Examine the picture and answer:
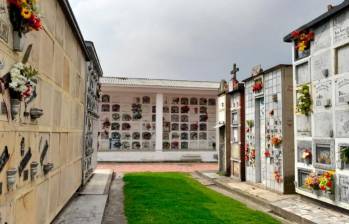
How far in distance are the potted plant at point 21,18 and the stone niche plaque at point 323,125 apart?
454 cm

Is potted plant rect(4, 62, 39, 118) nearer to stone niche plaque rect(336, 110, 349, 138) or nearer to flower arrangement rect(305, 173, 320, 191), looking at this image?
stone niche plaque rect(336, 110, 349, 138)

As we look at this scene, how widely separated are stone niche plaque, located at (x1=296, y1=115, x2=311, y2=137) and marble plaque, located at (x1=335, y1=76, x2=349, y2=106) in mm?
856

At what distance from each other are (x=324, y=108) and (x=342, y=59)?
0.85 meters

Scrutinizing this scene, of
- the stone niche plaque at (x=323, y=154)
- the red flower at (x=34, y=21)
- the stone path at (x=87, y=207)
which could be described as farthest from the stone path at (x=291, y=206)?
the red flower at (x=34, y=21)

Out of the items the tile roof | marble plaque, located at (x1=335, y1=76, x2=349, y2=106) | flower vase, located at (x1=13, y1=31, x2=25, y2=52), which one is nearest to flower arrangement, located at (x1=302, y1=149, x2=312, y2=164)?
marble plaque, located at (x1=335, y1=76, x2=349, y2=106)

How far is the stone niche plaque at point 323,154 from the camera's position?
5.00 m

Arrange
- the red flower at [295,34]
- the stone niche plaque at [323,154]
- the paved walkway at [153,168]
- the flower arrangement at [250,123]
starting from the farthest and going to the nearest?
1. the paved walkway at [153,168]
2. the flower arrangement at [250,123]
3. the red flower at [295,34]
4. the stone niche plaque at [323,154]

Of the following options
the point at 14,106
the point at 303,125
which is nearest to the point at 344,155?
the point at 303,125

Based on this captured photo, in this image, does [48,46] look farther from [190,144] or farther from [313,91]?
[190,144]

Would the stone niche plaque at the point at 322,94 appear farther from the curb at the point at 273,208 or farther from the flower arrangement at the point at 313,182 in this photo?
the curb at the point at 273,208

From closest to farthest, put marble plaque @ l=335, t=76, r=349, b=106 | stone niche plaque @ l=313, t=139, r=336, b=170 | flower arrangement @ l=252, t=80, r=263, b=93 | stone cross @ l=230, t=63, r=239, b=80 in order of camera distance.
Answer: marble plaque @ l=335, t=76, r=349, b=106, stone niche plaque @ l=313, t=139, r=336, b=170, flower arrangement @ l=252, t=80, r=263, b=93, stone cross @ l=230, t=63, r=239, b=80

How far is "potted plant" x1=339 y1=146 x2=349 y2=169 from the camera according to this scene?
15.1ft

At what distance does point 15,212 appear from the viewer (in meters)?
2.63

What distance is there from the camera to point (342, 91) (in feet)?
15.7
